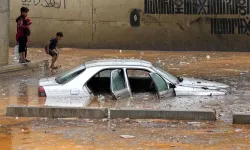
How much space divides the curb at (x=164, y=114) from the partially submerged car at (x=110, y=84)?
37.6 inches

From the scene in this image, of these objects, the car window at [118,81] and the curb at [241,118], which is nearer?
the curb at [241,118]

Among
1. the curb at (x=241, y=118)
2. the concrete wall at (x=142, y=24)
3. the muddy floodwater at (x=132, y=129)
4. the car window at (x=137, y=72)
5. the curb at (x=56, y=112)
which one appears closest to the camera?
the muddy floodwater at (x=132, y=129)

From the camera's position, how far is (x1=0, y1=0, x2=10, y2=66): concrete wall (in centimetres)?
2150

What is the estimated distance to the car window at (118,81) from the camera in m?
15.0

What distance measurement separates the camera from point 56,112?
559 inches

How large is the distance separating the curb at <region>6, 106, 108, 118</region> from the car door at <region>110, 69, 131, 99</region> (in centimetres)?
98

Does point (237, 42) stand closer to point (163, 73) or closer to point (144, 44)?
point (144, 44)

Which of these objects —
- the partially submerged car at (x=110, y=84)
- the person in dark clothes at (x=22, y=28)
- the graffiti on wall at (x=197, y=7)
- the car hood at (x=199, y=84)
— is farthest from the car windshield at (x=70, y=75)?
the graffiti on wall at (x=197, y=7)

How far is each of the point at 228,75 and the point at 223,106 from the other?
6.96 metres

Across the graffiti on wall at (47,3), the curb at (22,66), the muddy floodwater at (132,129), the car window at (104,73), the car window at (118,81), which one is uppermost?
the graffiti on wall at (47,3)

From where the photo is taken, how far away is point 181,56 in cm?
2827

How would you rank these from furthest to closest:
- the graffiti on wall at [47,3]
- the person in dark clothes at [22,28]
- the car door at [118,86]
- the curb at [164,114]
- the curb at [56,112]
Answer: the graffiti on wall at [47,3] → the person in dark clothes at [22,28] → the car door at [118,86] → the curb at [56,112] → the curb at [164,114]

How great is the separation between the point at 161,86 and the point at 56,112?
7.85 feet

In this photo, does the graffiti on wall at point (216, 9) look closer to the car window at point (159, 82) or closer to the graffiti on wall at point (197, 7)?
the graffiti on wall at point (197, 7)
